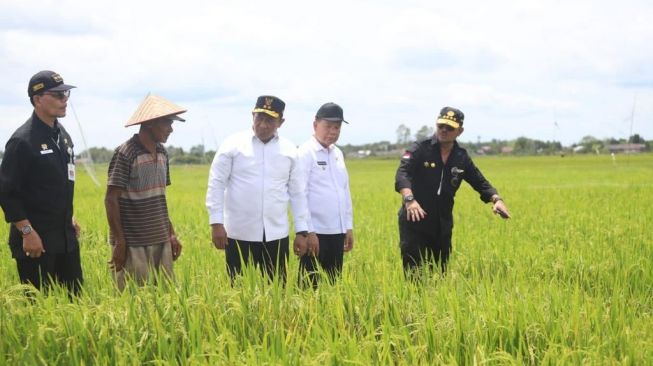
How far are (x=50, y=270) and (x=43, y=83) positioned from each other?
1223 millimetres

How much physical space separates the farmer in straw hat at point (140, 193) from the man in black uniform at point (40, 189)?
1.09ft

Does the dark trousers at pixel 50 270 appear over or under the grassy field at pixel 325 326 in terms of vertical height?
over

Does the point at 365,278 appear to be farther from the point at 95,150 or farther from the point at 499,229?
the point at 95,150

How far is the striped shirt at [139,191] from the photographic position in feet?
12.2

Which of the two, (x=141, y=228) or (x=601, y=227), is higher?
(x=141, y=228)

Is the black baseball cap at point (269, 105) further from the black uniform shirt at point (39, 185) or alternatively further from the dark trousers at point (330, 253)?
the black uniform shirt at point (39, 185)

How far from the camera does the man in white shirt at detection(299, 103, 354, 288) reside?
4.57m

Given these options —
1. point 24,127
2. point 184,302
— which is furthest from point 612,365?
point 24,127

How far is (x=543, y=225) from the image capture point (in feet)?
28.9

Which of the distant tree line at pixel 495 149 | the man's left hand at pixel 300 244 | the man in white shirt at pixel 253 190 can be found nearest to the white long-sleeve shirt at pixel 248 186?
the man in white shirt at pixel 253 190

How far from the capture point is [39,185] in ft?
12.0

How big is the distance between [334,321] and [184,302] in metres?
0.77

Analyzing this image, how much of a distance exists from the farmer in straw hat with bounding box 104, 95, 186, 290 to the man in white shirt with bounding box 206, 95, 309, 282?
40cm

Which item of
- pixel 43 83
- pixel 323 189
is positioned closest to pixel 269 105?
pixel 323 189
